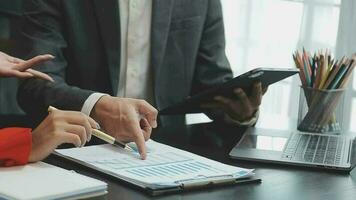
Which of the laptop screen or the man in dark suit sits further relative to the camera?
the man in dark suit

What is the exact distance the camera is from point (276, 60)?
2.60 metres

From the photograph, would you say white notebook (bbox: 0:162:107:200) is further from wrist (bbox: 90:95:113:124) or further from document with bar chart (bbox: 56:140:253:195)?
wrist (bbox: 90:95:113:124)

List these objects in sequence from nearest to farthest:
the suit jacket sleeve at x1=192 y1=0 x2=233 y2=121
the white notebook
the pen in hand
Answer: the white notebook
the pen in hand
the suit jacket sleeve at x1=192 y1=0 x2=233 y2=121

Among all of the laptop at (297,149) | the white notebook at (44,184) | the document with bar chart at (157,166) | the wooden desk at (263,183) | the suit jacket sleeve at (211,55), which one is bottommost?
the wooden desk at (263,183)

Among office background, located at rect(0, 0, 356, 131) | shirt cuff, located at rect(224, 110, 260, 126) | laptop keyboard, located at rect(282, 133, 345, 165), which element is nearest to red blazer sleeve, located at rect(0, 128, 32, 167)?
laptop keyboard, located at rect(282, 133, 345, 165)

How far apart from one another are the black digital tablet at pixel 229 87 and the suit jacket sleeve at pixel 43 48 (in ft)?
0.88

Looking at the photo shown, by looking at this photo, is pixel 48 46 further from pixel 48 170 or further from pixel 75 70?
pixel 48 170

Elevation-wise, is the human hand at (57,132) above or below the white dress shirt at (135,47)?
below

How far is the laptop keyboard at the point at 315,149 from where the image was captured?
122cm

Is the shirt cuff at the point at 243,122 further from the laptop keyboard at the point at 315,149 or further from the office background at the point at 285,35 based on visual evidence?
the office background at the point at 285,35

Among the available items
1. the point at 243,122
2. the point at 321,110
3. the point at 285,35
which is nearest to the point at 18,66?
the point at 243,122

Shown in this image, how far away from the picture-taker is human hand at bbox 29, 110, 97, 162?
3.34ft

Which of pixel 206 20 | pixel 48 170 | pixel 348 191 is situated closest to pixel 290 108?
pixel 206 20

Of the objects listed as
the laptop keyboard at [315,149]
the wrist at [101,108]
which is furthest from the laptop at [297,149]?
the wrist at [101,108]
